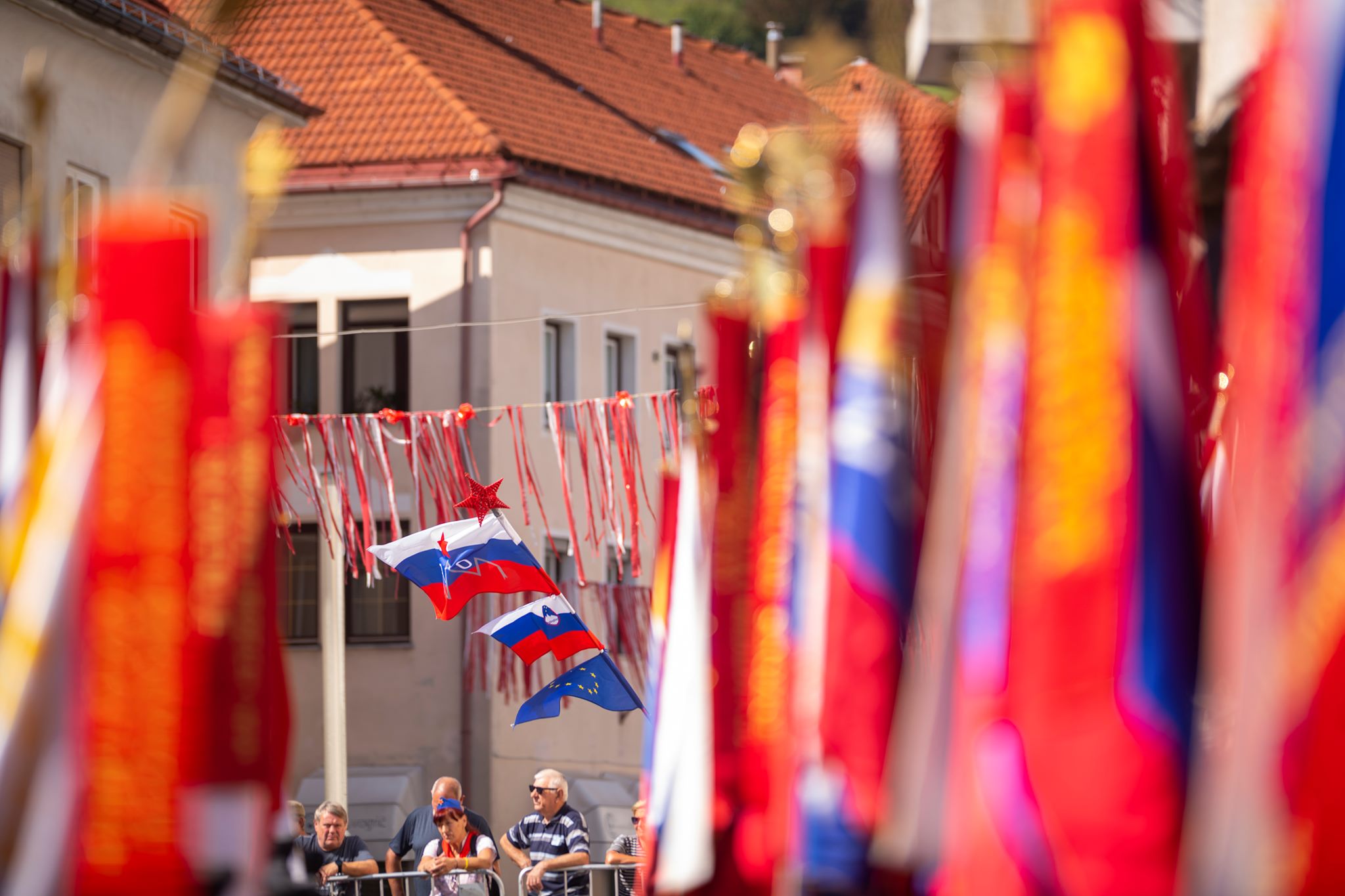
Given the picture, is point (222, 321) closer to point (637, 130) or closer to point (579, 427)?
point (579, 427)

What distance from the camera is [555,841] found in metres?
12.3

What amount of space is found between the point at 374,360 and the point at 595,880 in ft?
49.7

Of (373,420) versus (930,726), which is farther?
(373,420)

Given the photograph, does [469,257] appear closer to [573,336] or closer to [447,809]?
[573,336]

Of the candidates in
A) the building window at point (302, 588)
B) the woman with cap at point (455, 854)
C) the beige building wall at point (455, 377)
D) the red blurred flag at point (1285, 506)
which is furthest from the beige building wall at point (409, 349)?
the red blurred flag at point (1285, 506)

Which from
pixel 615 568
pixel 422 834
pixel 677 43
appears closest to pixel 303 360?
pixel 615 568

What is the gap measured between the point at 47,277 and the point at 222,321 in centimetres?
67

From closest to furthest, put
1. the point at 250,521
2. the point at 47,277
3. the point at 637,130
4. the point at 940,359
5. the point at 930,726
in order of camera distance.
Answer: the point at 930,726, the point at 940,359, the point at 250,521, the point at 47,277, the point at 637,130

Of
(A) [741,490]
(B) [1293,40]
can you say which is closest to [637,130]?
(A) [741,490]

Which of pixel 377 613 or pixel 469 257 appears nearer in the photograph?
pixel 469 257

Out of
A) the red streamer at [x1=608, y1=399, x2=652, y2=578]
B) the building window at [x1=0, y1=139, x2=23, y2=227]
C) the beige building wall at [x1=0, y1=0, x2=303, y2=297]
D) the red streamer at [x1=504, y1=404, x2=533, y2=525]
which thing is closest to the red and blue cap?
the red streamer at [x1=504, y1=404, x2=533, y2=525]

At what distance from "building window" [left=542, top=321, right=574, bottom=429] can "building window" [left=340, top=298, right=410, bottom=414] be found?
1.85m

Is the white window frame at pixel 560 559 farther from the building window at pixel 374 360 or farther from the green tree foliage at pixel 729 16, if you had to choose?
the green tree foliage at pixel 729 16

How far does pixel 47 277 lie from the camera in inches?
209
